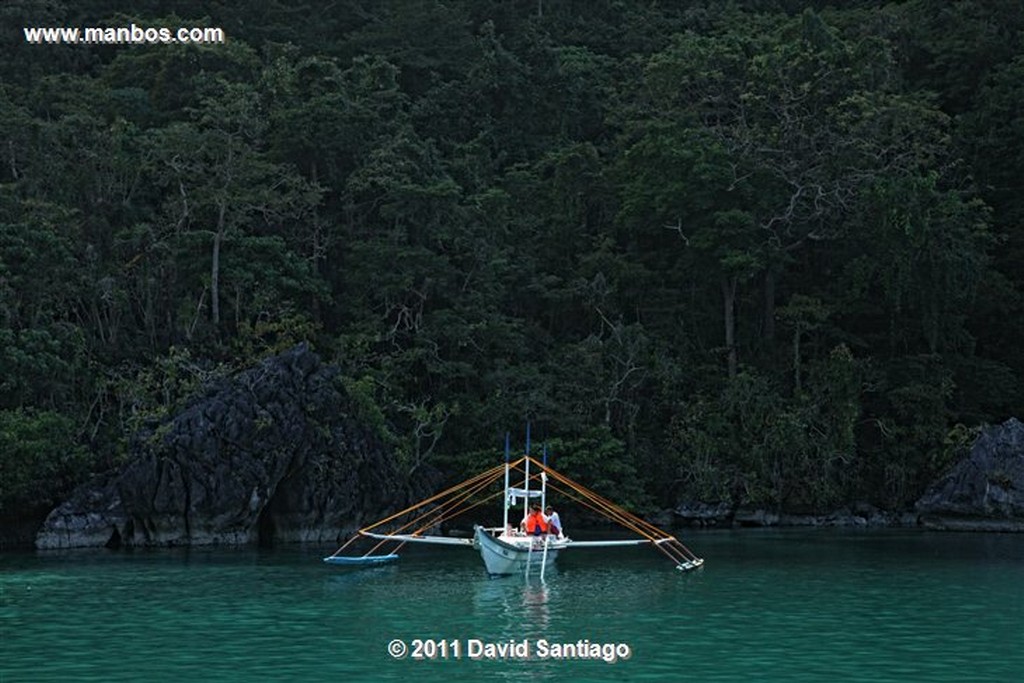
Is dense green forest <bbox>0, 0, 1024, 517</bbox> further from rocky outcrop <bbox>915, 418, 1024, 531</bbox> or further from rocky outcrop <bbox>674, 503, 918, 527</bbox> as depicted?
rocky outcrop <bbox>915, 418, 1024, 531</bbox>

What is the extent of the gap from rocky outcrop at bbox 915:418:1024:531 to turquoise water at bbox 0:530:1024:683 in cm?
885

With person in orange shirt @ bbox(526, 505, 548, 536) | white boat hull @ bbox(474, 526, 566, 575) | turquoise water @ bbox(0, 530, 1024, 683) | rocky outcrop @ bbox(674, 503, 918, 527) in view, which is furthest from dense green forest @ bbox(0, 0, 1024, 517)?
white boat hull @ bbox(474, 526, 566, 575)

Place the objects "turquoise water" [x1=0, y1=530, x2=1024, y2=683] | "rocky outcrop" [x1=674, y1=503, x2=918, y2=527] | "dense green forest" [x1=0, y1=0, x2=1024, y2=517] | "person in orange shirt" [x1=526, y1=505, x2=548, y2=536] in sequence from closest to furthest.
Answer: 1. "turquoise water" [x1=0, y1=530, x2=1024, y2=683]
2. "person in orange shirt" [x1=526, y1=505, x2=548, y2=536]
3. "dense green forest" [x1=0, y1=0, x2=1024, y2=517]
4. "rocky outcrop" [x1=674, y1=503, x2=918, y2=527]

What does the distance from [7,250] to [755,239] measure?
2910cm

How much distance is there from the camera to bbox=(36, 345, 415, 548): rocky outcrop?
140 ft

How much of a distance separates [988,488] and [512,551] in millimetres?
23325

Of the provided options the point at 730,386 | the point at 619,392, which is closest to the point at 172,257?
the point at 619,392

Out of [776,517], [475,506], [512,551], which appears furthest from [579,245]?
[512,551]

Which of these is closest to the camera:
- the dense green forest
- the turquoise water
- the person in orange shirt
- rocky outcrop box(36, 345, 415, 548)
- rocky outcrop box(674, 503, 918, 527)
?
the turquoise water

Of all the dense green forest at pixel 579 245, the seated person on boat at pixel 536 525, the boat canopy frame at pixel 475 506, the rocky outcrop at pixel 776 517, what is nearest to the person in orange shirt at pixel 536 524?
the seated person on boat at pixel 536 525

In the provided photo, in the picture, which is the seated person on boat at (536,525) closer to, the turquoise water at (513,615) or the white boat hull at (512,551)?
the white boat hull at (512,551)

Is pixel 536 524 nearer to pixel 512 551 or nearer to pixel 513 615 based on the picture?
pixel 512 551

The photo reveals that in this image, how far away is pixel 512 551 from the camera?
35281mm

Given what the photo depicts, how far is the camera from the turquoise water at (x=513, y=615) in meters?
22.1
